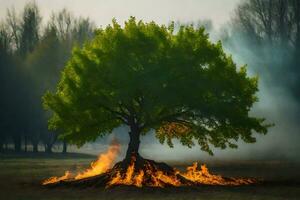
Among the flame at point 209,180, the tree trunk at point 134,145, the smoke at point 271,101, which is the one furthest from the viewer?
the smoke at point 271,101

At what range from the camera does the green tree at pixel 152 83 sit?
36.5 m

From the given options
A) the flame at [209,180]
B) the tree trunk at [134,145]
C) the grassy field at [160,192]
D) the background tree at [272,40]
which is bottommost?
the grassy field at [160,192]

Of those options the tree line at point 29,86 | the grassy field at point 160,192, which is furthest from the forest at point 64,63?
the grassy field at point 160,192

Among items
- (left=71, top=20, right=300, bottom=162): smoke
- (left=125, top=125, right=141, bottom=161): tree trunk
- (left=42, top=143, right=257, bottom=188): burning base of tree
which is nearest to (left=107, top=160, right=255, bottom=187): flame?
(left=42, top=143, right=257, bottom=188): burning base of tree

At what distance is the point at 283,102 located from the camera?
87188 mm

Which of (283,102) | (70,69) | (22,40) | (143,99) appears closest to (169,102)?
(143,99)

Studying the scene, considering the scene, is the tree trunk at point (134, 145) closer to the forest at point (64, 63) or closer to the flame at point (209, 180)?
the flame at point (209, 180)

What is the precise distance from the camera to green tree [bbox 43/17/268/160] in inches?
1438

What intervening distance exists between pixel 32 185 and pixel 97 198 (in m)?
8.48

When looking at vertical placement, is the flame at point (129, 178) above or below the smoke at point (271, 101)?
below

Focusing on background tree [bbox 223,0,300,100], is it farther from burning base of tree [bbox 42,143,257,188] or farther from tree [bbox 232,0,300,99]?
burning base of tree [bbox 42,143,257,188]

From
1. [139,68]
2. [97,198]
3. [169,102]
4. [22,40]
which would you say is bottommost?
[97,198]

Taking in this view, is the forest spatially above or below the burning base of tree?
above

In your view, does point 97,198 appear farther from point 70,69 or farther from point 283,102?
point 283,102
